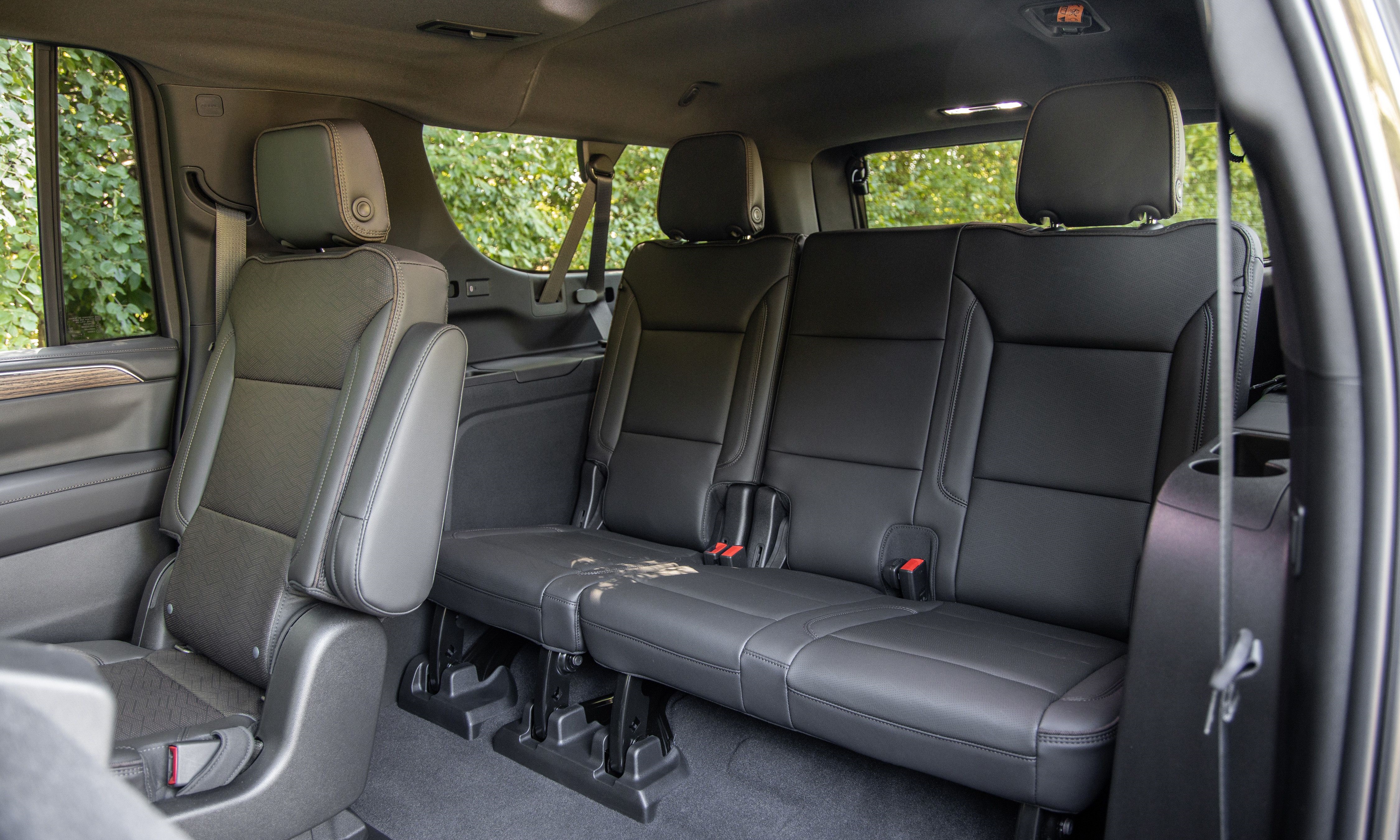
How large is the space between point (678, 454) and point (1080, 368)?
1106 mm

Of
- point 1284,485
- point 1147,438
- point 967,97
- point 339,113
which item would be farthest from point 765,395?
point 1284,485

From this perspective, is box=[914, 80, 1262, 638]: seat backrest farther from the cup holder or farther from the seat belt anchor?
the seat belt anchor

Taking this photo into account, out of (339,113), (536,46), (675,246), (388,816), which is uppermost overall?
(536,46)

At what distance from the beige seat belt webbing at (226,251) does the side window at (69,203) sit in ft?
0.64

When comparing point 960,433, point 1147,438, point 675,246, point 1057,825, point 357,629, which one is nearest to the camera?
point 1057,825

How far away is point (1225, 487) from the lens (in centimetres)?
85

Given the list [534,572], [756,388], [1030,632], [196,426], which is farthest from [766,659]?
[196,426]

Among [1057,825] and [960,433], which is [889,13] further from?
[1057,825]

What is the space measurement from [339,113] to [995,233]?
6.02 feet

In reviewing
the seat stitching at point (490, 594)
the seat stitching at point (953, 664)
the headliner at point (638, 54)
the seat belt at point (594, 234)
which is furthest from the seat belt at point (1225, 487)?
the seat belt at point (594, 234)

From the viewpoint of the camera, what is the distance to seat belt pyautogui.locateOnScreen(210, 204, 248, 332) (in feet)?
8.17

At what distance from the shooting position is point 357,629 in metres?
1.86

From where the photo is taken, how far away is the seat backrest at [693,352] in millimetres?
2717

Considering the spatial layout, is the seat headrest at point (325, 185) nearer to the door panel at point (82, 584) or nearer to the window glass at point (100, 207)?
the window glass at point (100, 207)
